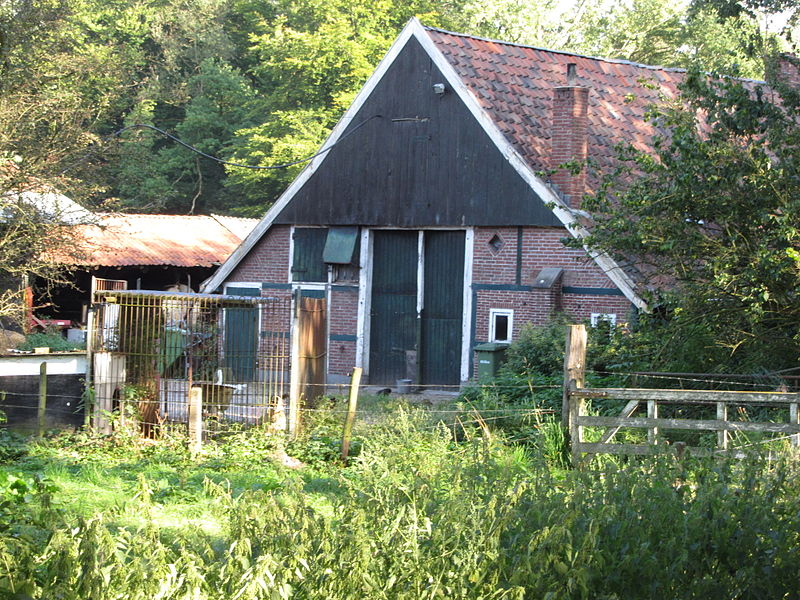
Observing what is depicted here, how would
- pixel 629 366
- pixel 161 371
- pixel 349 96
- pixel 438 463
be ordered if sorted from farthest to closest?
pixel 349 96, pixel 629 366, pixel 161 371, pixel 438 463

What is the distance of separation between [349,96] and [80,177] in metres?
17.6

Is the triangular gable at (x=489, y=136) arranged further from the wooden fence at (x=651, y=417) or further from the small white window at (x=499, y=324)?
the wooden fence at (x=651, y=417)

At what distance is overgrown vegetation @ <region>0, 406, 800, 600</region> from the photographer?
4.21 m

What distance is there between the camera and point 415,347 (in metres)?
20.7

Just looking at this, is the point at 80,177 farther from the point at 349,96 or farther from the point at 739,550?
the point at 739,550

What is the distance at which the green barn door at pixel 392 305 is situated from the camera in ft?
68.2

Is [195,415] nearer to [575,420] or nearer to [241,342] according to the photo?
[241,342]

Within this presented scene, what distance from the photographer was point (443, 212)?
66.4 feet

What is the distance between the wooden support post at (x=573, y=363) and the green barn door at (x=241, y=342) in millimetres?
4300

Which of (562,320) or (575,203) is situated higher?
(575,203)

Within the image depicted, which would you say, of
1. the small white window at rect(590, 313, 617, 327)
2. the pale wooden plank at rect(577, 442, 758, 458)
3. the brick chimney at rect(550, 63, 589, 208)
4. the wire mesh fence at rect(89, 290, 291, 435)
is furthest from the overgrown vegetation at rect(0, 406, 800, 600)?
the brick chimney at rect(550, 63, 589, 208)

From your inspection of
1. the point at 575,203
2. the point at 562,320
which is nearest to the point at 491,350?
the point at 562,320

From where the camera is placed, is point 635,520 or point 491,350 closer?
point 635,520

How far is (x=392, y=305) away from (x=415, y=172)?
8.94 feet
